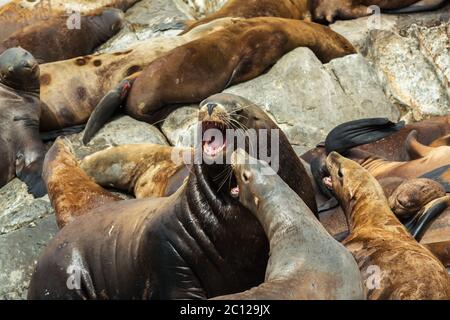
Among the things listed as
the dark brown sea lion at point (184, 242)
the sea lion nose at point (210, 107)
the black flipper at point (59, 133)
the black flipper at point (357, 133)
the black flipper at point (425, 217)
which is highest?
the sea lion nose at point (210, 107)

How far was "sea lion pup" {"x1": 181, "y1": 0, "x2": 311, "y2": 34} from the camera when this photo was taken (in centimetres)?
1284

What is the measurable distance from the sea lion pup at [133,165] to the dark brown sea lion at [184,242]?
200 cm

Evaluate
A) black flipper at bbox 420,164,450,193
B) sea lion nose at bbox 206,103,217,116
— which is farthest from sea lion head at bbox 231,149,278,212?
black flipper at bbox 420,164,450,193

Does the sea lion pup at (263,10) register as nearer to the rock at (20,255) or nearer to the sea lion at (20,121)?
the sea lion at (20,121)

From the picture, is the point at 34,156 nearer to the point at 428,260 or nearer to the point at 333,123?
the point at 333,123

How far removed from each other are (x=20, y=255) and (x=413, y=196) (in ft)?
9.41

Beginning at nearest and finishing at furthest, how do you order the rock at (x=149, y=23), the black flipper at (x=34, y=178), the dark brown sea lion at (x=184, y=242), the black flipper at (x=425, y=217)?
A: the dark brown sea lion at (x=184, y=242) < the black flipper at (x=425, y=217) < the black flipper at (x=34, y=178) < the rock at (x=149, y=23)

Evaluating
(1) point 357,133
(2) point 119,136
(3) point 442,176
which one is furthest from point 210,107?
(2) point 119,136

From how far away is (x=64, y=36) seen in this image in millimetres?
13039

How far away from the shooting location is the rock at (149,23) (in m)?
13.0

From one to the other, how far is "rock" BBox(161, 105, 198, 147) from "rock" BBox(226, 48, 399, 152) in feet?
1.56

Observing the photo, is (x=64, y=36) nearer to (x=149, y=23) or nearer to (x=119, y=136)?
(x=149, y=23)

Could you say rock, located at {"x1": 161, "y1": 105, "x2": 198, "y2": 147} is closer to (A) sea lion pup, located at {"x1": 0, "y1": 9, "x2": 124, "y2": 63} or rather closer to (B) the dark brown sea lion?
(A) sea lion pup, located at {"x1": 0, "y1": 9, "x2": 124, "y2": 63}

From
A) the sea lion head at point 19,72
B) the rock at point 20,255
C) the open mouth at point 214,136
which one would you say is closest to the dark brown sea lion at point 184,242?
the open mouth at point 214,136
